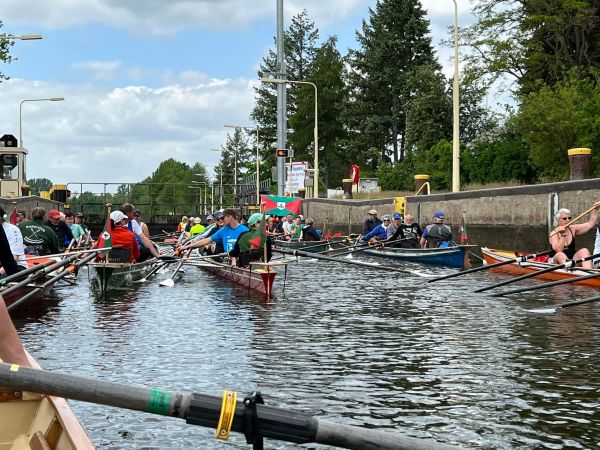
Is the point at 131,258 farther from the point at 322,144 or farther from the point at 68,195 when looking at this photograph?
the point at 322,144

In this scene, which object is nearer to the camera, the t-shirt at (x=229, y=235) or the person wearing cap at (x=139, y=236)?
the t-shirt at (x=229, y=235)

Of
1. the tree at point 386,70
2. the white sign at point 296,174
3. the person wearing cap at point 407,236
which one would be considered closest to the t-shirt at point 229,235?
the person wearing cap at point 407,236

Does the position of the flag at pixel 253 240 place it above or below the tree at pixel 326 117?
below

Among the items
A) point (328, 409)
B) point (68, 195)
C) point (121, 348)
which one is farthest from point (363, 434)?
point (68, 195)

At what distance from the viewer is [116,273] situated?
1791 centimetres

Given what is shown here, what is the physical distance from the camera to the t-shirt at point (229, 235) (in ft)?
62.2

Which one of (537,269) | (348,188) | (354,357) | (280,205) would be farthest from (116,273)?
(348,188)

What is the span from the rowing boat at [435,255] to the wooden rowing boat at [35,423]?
19.7m

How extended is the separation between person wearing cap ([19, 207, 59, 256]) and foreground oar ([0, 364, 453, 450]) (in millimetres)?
13954

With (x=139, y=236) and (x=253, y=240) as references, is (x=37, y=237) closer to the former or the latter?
(x=139, y=236)

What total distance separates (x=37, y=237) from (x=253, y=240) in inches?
168

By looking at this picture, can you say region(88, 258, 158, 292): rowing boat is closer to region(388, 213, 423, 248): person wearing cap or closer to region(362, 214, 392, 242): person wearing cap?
region(388, 213, 423, 248): person wearing cap

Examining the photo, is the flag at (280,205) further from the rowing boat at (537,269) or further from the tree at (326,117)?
the tree at (326,117)

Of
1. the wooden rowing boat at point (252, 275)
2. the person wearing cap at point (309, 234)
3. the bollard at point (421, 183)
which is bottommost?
the wooden rowing boat at point (252, 275)
